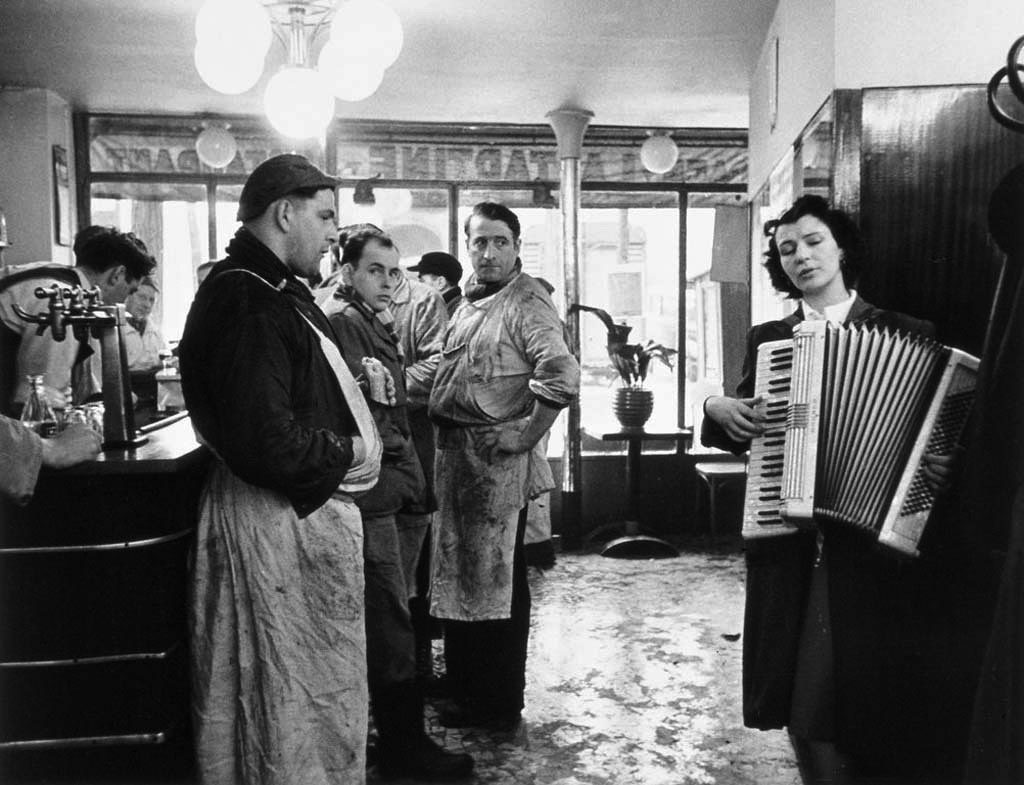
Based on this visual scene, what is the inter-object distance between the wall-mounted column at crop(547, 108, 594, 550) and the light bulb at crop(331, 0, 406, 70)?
3397 millimetres

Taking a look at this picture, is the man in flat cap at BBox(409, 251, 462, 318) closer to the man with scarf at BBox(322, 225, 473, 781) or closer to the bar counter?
the man with scarf at BBox(322, 225, 473, 781)

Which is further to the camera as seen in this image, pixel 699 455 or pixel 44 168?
pixel 699 455

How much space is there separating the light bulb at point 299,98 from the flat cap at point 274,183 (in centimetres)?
136

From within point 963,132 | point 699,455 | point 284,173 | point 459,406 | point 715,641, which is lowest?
point 715,641

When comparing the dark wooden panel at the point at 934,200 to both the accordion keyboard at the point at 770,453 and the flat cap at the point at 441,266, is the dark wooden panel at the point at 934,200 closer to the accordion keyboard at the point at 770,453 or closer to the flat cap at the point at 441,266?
the accordion keyboard at the point at 770,453

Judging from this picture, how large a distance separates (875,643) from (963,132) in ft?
5.49

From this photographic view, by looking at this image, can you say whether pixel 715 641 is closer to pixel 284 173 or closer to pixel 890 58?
pixel 890 58

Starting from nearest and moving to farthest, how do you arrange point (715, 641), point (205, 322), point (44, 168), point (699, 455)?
point (205, 322) < point (715, 641) < point (44, 168) < point (699, 455)

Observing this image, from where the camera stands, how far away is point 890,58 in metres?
3.27

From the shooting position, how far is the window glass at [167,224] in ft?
23.5

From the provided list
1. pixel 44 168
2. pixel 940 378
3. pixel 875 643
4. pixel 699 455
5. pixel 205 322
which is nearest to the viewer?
pixel 205 322

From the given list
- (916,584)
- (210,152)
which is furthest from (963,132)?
(210,152)

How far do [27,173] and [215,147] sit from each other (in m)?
1.18

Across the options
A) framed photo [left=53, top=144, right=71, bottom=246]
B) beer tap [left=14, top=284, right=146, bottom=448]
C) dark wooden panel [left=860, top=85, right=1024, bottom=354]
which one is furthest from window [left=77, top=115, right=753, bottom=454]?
beer tap [left=14, top=284, right=146, bottom=448]
